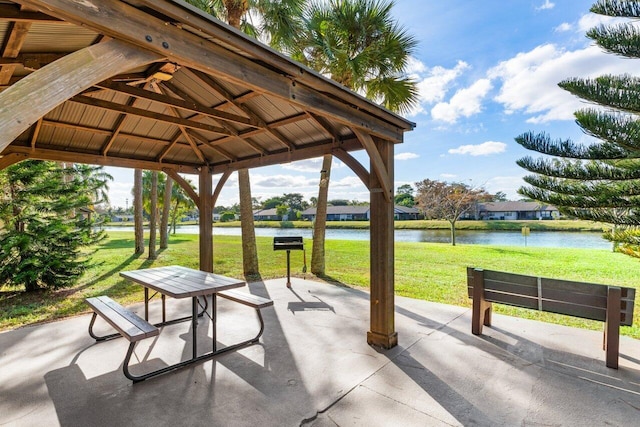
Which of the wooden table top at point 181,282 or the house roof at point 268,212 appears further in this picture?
the house roof at point 268,212

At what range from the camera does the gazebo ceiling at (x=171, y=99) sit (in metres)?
1.48

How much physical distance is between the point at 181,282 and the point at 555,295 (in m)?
4.04

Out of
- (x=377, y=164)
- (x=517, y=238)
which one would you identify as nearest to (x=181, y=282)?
(x=377, y=164)

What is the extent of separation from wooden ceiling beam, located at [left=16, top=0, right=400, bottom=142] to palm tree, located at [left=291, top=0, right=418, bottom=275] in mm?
3681

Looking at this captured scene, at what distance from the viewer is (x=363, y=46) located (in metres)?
6.76

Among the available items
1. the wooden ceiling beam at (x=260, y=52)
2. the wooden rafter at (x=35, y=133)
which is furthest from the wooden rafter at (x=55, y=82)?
the wooden rafter at (x=35, y=133)

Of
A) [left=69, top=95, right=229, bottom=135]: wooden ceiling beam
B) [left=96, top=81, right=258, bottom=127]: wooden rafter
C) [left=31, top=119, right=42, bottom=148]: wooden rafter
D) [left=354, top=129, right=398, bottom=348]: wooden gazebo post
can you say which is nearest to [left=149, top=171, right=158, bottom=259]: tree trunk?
[left=31, top=119, right=42, bottom=148]: wooden rafter

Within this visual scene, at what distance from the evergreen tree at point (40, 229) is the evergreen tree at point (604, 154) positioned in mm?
8483

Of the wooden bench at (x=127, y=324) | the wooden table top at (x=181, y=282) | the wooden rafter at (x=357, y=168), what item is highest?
the wooden rafter at (x=357, y=168)

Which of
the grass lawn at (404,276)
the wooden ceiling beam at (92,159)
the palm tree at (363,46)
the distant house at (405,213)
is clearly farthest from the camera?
the distant house at (405,213)

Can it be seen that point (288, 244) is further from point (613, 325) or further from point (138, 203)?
point (138, 203)

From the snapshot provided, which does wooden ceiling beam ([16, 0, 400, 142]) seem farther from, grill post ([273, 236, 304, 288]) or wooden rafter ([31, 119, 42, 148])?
grill post ([273, 236, 304, 288])

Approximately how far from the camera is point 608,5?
13.4 ft

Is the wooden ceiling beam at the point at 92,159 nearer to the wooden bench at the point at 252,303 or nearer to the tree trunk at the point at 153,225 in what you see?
the wooden bench at the point at 252,303
